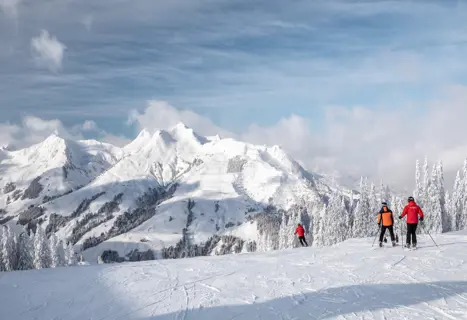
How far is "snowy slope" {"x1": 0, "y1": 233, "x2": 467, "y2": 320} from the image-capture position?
14344 mm

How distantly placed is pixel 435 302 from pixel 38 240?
7081 cm

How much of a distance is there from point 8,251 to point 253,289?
6510 centimetres

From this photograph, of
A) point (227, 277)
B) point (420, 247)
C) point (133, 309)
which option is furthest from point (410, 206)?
point (133, 309)

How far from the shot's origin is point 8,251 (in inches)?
2667

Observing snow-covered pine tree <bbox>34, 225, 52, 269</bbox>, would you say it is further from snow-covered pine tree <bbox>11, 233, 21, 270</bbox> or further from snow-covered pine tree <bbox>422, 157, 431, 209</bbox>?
snow-covered pine tree <bbox>422, 157, 431, 209</bbox>

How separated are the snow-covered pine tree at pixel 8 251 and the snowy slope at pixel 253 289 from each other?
53.4 metres

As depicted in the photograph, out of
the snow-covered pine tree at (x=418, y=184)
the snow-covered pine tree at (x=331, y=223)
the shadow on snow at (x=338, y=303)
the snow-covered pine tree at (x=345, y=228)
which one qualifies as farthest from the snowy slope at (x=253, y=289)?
the snow-covered pine tree at (x=418, y=184)

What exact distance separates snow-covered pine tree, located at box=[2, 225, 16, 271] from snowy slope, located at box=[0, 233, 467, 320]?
5340cm

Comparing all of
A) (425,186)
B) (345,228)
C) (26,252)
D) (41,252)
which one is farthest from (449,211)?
(26,252)

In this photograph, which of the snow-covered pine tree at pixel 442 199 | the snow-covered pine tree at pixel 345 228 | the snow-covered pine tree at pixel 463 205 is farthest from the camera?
the snow-covered pine tree at pixel 345 228

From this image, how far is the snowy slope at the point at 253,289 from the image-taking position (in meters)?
14.3

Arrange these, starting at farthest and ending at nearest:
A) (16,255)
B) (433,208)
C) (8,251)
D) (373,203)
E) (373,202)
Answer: (373,202), (373,203), (16,255), (433,208), (8,251)

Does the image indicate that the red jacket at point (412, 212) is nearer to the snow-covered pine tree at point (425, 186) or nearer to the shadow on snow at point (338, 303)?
the shadow on snow at point (338, 303)

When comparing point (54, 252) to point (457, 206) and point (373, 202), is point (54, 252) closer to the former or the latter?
point (373, 202)
